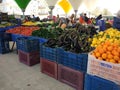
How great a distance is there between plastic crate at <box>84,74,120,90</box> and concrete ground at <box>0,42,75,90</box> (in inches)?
26.3

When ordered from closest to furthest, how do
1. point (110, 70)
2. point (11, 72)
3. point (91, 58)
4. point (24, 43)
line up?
point (110, 70), point (91, 58), point (11, 72), point (24, 43)

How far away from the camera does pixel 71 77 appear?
2.58 meters

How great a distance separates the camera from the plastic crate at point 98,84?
1809 millimetres

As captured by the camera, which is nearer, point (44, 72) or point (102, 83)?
point (102, 83)

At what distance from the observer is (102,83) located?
6.16ft

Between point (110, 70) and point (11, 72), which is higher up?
point (110, 70)

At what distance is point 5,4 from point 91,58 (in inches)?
518

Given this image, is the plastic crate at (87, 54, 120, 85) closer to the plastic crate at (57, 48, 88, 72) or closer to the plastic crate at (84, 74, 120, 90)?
the plastic crate at (84, 74, 120, 90)

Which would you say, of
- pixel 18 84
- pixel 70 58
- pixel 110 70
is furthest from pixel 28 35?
pixel 110 70

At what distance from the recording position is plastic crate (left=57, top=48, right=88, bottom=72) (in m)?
2.39

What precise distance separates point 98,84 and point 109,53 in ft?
1.35

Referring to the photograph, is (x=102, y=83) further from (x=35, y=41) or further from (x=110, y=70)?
(x=35, y=41)

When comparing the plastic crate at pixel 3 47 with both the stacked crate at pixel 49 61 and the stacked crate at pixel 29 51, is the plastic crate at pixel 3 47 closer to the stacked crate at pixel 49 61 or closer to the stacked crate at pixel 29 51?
the stacked crate at pixel 29 51

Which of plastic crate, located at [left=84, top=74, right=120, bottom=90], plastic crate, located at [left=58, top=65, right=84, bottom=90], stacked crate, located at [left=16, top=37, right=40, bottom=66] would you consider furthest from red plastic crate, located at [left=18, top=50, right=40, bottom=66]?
plastic crate, located at [left=84, top=74, right=120, bottom=90]
